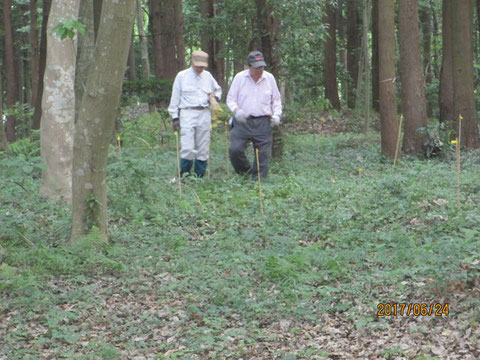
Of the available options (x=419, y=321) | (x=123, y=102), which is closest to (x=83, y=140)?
(x=419, y=321)

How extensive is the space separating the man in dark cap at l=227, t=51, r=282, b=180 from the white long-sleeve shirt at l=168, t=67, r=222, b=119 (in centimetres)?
44

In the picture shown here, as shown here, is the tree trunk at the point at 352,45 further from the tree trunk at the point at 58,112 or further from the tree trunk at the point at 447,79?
the tree trunk at the point at 58,112

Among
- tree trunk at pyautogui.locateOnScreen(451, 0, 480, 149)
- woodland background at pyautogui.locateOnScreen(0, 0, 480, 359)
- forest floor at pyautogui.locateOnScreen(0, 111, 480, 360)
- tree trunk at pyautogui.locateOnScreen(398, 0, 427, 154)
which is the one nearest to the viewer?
forest floor at pyautogui.locateOnScreen(0, 111, 480, 360)

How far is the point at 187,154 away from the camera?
11.3m

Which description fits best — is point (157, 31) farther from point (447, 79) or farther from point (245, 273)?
point (245, 273)

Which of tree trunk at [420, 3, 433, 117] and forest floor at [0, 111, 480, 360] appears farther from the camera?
tree trunk at [420, 3, 433, 117]

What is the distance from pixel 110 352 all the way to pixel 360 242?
3.27m

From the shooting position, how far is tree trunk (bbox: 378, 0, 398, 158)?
1373 centimetres

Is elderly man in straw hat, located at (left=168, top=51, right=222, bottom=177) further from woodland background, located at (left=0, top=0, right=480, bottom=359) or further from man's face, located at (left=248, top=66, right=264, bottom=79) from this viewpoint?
man's face, located at (left=248, top=66, right=264, bottom=79)

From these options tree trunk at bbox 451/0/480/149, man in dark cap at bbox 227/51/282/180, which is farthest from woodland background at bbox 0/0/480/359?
tree trunk at bbox 451/0/480/149

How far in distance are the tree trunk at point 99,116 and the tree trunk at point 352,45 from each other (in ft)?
73.2

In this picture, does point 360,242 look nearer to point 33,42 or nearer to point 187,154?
point 187,154

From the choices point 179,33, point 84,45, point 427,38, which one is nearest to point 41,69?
point 179,33

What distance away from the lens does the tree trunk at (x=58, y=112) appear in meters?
9.96
